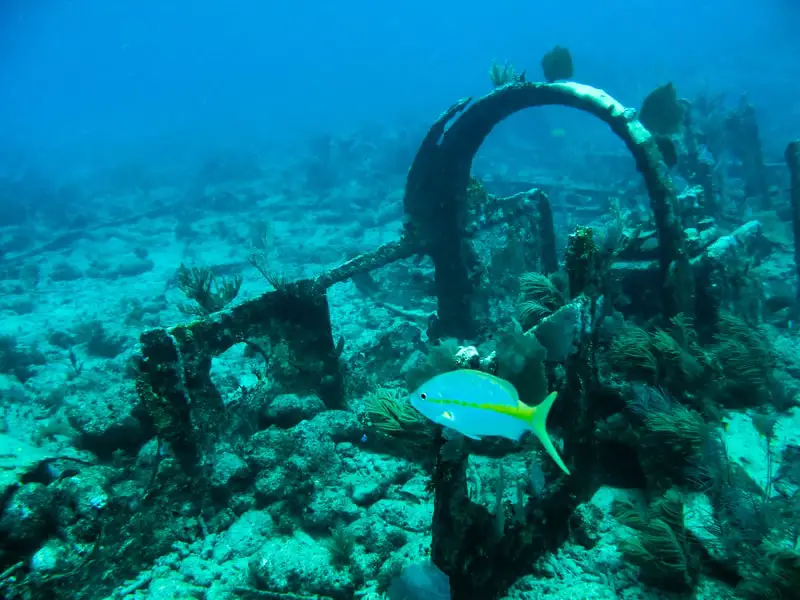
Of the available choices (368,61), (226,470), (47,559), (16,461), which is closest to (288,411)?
(226,470)

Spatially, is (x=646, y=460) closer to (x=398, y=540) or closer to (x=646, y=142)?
(x=398, y=540)

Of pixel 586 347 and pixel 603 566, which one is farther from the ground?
pixel 586 347

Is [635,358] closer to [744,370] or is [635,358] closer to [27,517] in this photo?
[744,370]

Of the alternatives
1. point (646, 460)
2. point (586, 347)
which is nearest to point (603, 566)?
point (646, 460)

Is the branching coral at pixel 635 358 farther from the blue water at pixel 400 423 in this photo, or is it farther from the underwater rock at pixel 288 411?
the underwater rock at pixel 288 411

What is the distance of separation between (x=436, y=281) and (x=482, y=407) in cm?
680

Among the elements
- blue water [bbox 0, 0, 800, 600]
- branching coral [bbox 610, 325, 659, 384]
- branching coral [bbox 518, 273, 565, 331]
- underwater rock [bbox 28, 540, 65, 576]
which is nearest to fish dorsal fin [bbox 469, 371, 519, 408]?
blue water [bbox 0, 0, 800, 600]

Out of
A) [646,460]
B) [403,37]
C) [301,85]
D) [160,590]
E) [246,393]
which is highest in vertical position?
[403,37]

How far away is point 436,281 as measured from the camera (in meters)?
8.78

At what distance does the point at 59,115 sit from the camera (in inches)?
5797

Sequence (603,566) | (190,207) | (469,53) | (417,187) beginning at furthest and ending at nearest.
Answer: (469,53), (190,207), (417,187), (603,566)

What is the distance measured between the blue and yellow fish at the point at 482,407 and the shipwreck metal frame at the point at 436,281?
3.34 meters

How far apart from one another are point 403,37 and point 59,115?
398 feet

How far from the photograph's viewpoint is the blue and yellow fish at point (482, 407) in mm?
2039
